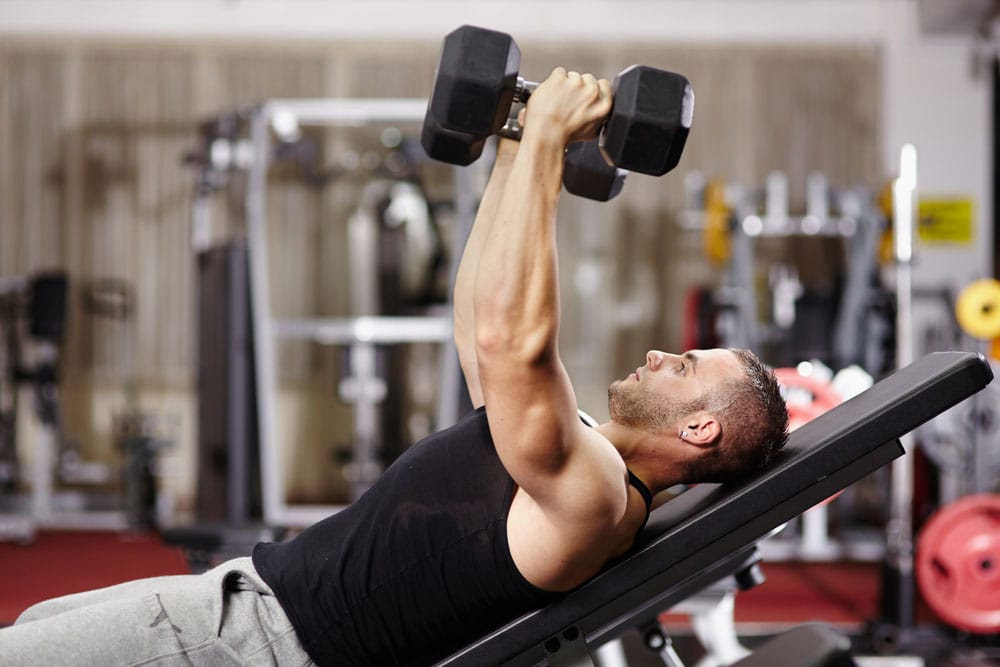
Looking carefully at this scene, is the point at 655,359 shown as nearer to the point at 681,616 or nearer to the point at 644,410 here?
the point at 644,410

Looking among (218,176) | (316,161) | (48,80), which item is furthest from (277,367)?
(48,80)

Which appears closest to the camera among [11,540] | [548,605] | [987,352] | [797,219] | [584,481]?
[584,481]

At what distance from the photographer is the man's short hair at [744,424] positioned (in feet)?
4.95

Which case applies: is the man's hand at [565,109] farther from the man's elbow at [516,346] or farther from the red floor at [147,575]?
the red floor at [147,575]

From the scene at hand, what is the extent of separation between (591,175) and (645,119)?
1.06ft

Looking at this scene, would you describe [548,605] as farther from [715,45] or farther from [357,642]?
[715,45]

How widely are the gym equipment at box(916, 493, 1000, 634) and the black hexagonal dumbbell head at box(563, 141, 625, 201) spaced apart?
7.06 feet

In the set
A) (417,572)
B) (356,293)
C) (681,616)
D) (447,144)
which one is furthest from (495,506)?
(356,293)

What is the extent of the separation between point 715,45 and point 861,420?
470 centimetres

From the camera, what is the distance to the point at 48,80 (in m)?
5.73

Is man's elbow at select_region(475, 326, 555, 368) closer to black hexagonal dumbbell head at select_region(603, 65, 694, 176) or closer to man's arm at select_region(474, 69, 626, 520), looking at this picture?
man's arm at select_region(474, 69, 626, 520)

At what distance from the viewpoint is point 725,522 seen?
4.65 feet

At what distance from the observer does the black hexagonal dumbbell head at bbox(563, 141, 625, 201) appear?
1.57 m

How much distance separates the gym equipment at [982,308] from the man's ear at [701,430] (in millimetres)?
2469
